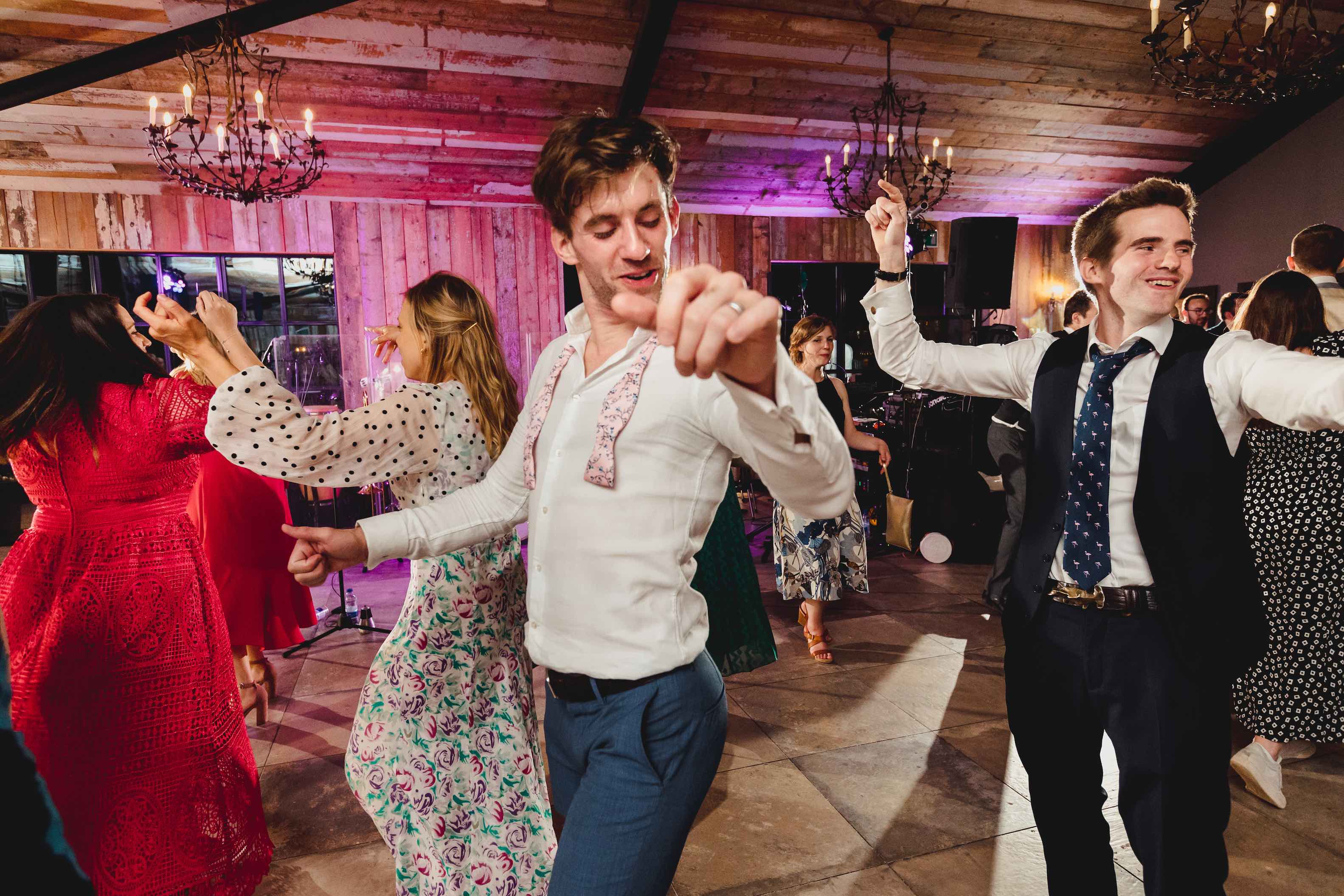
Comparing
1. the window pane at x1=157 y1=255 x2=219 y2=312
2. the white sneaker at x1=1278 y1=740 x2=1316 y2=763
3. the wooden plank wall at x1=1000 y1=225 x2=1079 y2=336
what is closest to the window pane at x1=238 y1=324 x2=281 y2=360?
the window pane at x1=157 y1=255 x2=219 y2=312

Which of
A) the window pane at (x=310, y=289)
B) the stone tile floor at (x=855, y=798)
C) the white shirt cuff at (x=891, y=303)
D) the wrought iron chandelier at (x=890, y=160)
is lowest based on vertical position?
the stone tile floor at (x=855, y=798)

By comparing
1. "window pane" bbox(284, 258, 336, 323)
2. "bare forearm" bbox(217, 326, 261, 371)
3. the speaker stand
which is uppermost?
"window pane" bbox(284, 258, 336, 323)

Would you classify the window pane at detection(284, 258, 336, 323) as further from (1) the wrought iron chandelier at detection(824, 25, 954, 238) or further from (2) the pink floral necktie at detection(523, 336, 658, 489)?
(2) the pink floral necktie at detection(523, 336, 658, 489)

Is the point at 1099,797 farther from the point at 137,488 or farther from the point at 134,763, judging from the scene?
the point at 137,488

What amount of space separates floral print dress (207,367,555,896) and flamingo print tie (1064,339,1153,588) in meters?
1.25

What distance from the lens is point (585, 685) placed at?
1.13m

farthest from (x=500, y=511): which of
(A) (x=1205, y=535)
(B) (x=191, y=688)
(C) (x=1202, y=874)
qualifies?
(C) (x=1202, y=874)

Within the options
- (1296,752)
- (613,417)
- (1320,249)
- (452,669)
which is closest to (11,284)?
(452,669)

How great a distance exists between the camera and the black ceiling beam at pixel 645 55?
5.14 meters

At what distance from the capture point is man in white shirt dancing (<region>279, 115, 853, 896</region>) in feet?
3.41

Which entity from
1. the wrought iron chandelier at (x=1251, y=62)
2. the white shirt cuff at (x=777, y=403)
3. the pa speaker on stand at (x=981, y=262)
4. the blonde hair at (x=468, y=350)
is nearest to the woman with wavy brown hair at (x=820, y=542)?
the wrought iron chandelier at (x=1251, y=62)

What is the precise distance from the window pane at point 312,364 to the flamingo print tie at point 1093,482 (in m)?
6.66

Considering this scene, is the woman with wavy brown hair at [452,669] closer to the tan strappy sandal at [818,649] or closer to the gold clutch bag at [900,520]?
the tan strappy sandal at [818,649]

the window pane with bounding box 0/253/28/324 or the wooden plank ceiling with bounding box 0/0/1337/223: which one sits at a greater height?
the wooden plank ceiling with bounding box 0/0/1337/223
